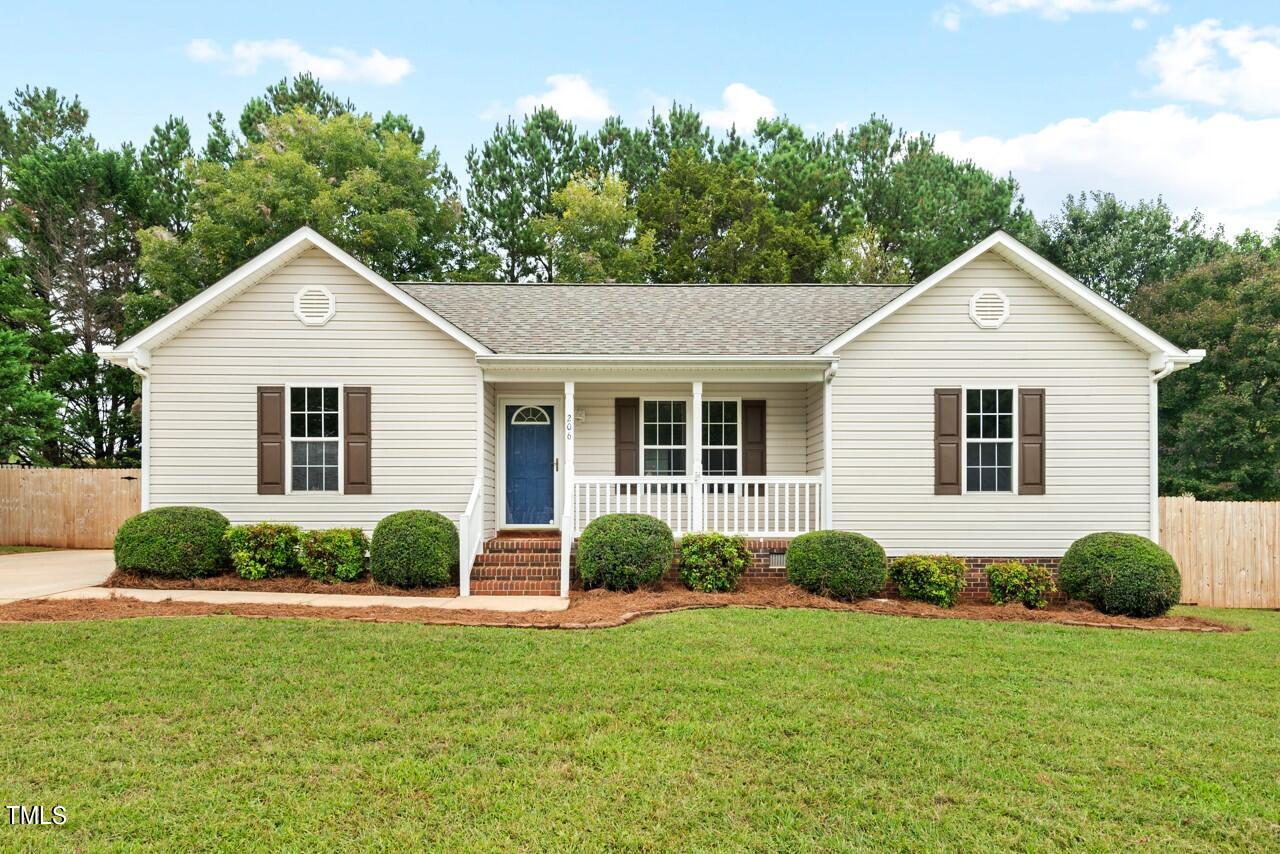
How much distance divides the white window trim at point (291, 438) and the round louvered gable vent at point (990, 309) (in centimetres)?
944

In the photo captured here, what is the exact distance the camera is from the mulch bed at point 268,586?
1047 centimetres

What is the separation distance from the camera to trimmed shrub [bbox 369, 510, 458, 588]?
1048cm

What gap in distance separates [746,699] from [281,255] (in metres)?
9.46

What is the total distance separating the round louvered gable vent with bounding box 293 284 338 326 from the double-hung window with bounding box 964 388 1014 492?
957 cm

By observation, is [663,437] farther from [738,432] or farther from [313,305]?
[313,305]

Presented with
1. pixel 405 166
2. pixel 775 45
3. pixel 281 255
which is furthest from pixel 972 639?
pixel 405 166

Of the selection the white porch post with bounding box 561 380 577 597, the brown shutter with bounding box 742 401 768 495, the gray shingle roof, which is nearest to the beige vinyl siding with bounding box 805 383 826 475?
the brown shutter with bounding box 742 401 768 495

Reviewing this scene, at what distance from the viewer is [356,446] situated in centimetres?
1166

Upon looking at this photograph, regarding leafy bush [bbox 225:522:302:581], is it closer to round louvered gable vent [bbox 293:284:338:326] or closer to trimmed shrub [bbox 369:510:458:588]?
trimmed shrub [bbox 369:510:458:588]

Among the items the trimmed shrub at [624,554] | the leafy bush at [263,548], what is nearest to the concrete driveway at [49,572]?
the leafy bush at [263,548]

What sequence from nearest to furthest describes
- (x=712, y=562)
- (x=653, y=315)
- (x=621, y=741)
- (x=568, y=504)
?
(x=621, y=741), (x=712, y=562), (x=568, y=504), (x=653, y=315)

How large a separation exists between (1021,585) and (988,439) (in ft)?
7.28

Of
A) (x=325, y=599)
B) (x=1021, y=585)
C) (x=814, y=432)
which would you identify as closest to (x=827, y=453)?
(x=814, y=432)

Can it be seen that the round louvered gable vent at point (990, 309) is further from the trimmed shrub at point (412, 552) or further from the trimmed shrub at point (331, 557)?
the trimmed shrub at point (331, 557)
